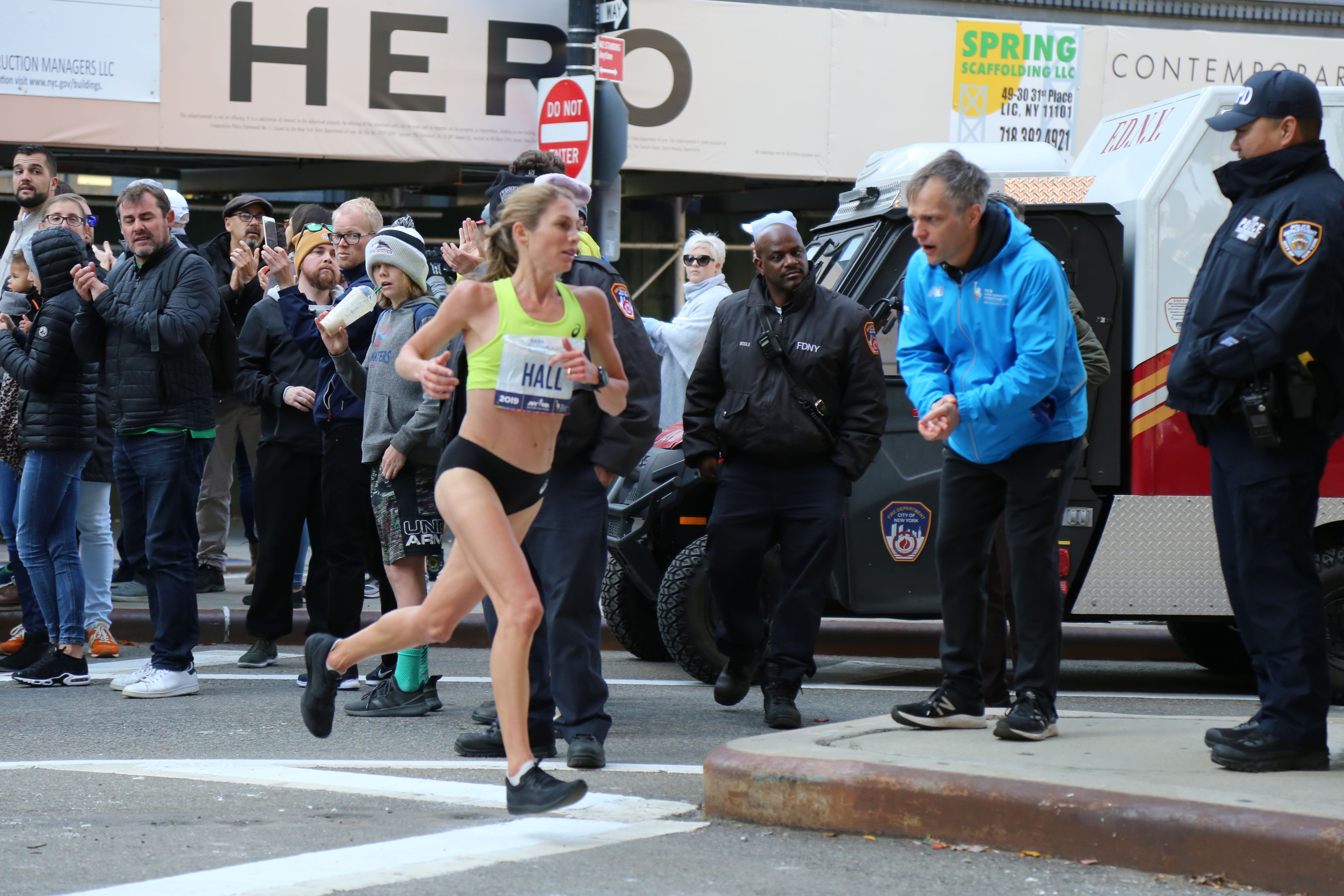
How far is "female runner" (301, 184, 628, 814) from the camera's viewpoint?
4445 millimetres

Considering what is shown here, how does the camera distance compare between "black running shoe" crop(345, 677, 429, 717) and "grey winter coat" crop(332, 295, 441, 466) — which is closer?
"grey winter coat" crop(332, 295, 441, 466)

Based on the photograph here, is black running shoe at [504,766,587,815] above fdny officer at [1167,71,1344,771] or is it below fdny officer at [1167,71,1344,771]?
below

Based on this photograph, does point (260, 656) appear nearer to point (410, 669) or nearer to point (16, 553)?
point (16, 553)

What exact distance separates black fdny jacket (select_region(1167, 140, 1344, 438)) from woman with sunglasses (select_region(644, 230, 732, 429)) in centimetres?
406

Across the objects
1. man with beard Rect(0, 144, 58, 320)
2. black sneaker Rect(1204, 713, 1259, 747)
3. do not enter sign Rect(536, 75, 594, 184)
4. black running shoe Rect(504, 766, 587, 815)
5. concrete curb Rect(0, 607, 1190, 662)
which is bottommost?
concrete curb Rect(0, 607, 1190, 662)

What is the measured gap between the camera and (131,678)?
284 inches

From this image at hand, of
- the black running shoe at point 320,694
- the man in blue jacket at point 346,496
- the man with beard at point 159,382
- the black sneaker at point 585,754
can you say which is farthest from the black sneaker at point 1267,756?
the man with beard at point 159,382

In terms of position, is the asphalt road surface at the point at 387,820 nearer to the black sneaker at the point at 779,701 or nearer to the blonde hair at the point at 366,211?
the black sneaker at the point at 779,701

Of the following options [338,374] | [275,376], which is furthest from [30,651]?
[338,374]

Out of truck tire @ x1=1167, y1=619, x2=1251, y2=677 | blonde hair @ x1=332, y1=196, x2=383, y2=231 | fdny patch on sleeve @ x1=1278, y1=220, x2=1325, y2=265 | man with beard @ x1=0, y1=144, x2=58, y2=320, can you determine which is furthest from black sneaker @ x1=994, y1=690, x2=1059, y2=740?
man with beard @ x1=0, y1=144, x2=58, y2=320

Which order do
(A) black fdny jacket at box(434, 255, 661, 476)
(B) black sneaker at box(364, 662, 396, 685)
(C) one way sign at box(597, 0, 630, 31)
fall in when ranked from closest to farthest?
(A) black fdny jacket at box(434, 255, 661, 476), (B) black sneaker at box(364, 662, 396, 685), (C) one way sign at box(597, 0, 630, 31)

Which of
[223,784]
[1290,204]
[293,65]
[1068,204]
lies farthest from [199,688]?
[293,65]

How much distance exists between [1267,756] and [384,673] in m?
3.77

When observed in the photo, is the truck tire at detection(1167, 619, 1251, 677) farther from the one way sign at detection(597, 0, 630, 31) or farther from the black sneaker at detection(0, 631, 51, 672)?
the black sneaker at detection(0, 631, 51, 672)
